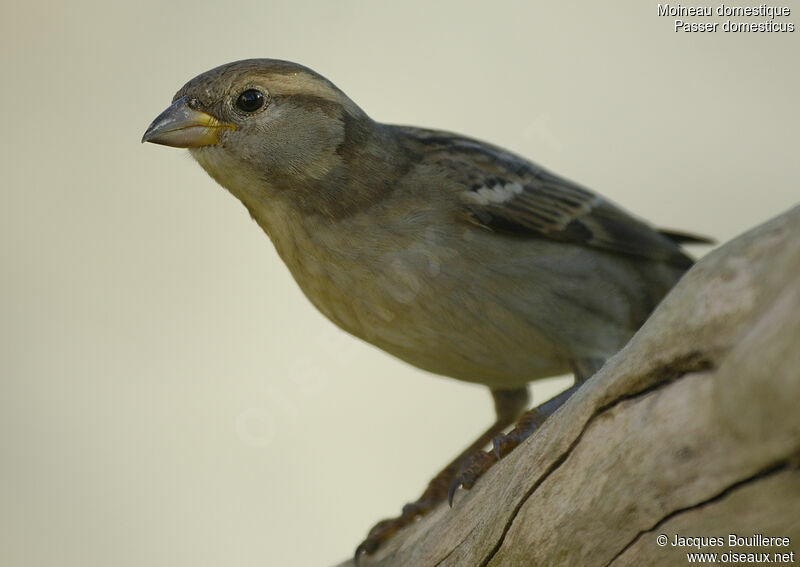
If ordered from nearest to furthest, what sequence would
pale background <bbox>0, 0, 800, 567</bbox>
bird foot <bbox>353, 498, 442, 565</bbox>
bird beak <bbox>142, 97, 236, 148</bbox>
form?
bird beak <bbox>142, 97, 236, 148</bbox>, bird foot <bbox>353, 498, 442, 565</bbox>, pale background <bbox>0, 0, 800, 567</bbox>

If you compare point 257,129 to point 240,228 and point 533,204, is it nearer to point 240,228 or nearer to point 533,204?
point 533,204

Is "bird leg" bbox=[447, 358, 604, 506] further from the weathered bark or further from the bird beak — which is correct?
the bird beak

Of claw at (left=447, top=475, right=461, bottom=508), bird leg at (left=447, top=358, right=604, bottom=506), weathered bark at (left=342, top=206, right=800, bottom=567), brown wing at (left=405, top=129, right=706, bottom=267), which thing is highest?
brown wing at (left=405, top=129, right=706, bottom=267)

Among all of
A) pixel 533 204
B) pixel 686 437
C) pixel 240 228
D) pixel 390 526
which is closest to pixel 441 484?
pixel 390 526

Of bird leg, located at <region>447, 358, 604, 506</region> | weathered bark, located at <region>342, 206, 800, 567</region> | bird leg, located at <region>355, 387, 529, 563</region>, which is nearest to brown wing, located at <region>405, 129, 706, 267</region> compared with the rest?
bird leg, located at <region>447, 358, 604, 506</region>

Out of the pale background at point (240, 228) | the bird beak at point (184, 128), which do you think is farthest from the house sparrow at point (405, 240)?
the pale background at point (240, 228)

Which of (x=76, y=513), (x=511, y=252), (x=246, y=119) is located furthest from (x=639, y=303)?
(x=76, y=513)

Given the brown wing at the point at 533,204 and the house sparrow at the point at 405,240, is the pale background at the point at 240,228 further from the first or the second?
the house sparrow at the point at 405,240
